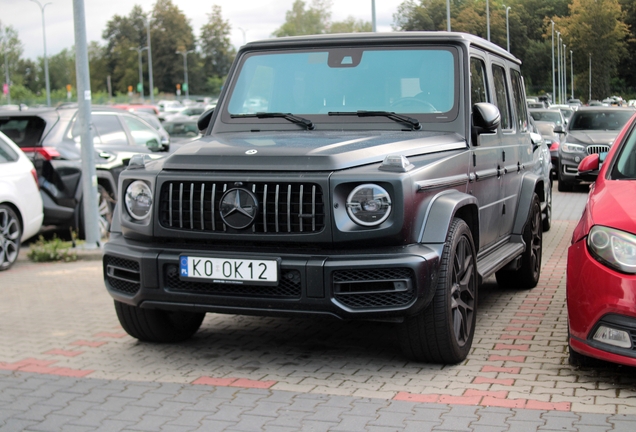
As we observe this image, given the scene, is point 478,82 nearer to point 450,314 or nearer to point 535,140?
point 450,314

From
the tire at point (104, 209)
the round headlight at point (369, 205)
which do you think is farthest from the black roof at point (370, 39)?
the tire at point (104, 209)

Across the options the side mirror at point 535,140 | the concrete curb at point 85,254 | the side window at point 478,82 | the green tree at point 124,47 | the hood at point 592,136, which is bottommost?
the concrete curb at point 85,254

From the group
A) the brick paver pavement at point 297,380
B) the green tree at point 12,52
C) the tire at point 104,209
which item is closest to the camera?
the brick paver pavement at point 297,380

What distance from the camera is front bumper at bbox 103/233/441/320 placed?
15.1 ft

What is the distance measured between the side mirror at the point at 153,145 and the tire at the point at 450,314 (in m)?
Answer: 7.16

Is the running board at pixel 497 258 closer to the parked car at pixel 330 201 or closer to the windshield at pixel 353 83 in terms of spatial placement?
the parked car at pixel 330 201

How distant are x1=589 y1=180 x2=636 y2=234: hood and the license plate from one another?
5.78 ft

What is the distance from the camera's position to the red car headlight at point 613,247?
444cm

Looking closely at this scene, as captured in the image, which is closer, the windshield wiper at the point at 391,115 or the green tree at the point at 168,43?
the windshield wiper at the point at 391,115

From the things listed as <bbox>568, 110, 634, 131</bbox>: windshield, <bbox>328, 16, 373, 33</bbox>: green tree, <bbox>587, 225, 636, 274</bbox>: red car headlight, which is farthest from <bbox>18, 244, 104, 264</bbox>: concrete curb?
<bbox>568, 110, 634, 131</bbox>: windshield

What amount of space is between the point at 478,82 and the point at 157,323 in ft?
9.03

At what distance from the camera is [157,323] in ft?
18.5

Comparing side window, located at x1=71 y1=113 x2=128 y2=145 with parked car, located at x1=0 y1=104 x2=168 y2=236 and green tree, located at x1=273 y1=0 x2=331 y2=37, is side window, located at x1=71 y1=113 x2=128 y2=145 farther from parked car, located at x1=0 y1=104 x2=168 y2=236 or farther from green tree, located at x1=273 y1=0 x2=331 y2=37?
green tree, located at x1=273 y1=0 x2=331 y2=37

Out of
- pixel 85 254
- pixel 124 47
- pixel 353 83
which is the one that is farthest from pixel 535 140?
pixel 124 47
